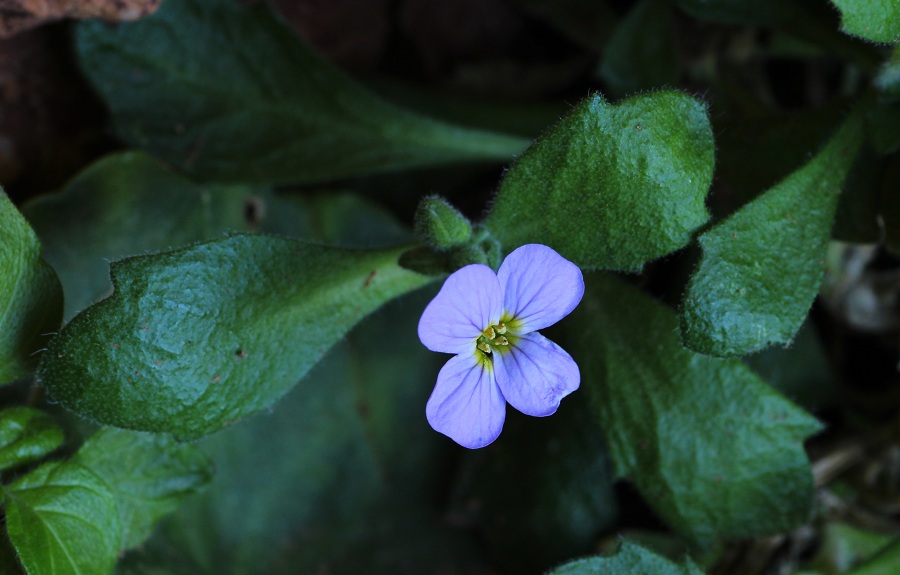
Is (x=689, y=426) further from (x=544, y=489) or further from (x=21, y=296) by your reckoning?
(x=21, y=296)

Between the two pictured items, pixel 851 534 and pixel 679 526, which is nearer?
pixel 679 526

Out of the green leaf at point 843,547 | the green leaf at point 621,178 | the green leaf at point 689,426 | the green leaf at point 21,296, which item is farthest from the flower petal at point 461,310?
the green leaf at point 843,547

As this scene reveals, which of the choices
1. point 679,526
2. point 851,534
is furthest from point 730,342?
point 851,534

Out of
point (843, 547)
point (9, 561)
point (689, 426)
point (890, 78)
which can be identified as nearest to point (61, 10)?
point (9, 561)

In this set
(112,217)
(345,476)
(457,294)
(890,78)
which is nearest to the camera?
(457,294)

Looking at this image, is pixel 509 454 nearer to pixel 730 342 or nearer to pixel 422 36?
pixel 730 342

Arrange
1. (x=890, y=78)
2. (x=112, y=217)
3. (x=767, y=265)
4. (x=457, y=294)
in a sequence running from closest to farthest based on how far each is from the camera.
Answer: (x=457, y=294) < (x=767, y=265) < (x=890, y=78) < (x=112, y=217)

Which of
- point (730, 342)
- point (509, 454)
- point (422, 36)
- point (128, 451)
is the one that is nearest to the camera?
point (730, 342)

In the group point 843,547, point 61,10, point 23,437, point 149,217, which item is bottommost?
point 843,547
